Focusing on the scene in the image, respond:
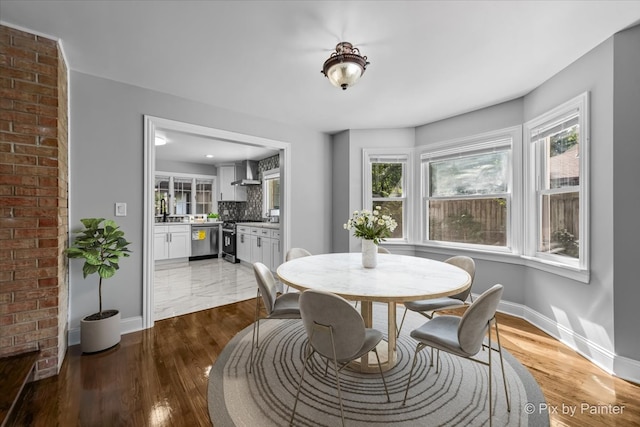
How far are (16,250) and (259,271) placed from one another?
1.65 meters

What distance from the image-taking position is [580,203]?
7.89 ft

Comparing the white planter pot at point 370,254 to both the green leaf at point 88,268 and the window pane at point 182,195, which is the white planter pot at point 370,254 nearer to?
the green leaf at point 88,268

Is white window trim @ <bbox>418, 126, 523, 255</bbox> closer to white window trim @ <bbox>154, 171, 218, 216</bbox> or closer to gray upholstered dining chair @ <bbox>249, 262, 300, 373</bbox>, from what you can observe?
gray upholstered dining chair @ <bbox>249, 262, 300, 373</bbox>

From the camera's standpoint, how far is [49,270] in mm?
2020

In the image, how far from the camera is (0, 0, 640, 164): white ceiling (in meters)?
1.77

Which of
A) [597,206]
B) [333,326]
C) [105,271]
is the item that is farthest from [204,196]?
[597,206]

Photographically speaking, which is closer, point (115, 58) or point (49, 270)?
point (49, 270)

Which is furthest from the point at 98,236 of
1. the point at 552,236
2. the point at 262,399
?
the point at 552,236

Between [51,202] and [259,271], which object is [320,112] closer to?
[259,271]

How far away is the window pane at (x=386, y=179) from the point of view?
14.0ft

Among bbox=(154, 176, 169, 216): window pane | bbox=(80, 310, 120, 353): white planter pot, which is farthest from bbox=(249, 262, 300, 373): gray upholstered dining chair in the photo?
bbox=(154, 176, 169, 216): window pane

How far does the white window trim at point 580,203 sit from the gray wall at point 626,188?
245 mm

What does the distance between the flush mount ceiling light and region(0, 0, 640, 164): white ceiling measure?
7 centimetres

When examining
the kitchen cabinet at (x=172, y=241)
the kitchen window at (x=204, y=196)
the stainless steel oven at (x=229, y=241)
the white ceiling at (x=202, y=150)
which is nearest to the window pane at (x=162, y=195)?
the white ceiling at (x=202, y=150)
